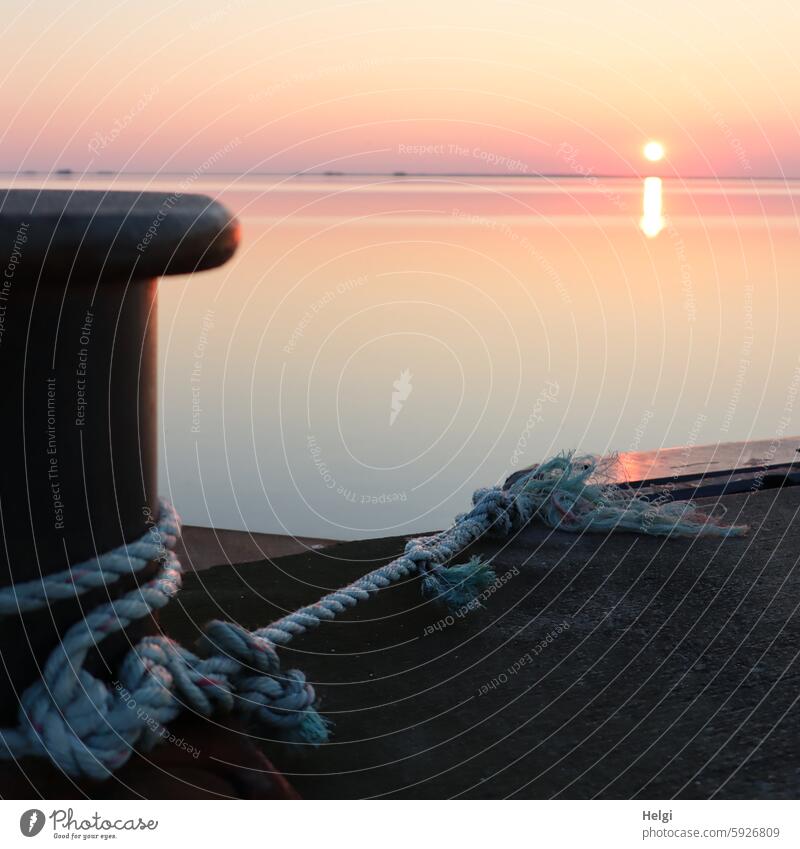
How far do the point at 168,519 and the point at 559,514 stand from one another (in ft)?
3.94

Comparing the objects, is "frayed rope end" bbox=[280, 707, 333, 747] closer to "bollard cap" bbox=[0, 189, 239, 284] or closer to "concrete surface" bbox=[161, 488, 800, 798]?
"concrete surface" bbox=[161, 488, 800, 798]

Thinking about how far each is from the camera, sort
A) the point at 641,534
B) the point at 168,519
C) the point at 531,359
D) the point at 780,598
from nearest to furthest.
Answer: the point at 168,519, the point at 780,598, the point at 641,534, the point at 531,359

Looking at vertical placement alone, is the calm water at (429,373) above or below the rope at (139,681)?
above

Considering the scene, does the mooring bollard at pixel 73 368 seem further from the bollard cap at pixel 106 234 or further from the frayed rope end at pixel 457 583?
the frayed rope end at pixel 457 583

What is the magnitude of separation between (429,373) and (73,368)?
4766 millimetres

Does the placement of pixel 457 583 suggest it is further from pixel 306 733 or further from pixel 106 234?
pixel 106 234

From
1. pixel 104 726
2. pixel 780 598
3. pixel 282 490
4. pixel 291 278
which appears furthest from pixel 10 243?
pixel 291 278

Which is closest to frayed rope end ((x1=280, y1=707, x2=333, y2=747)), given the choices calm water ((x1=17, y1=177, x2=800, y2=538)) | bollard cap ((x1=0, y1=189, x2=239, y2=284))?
bollard cap ((x1=0, y1=189, x2=239, y2=284))

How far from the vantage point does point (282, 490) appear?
4285mm

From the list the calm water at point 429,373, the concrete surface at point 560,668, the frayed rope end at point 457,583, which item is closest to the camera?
the concrete surface at point 560,668

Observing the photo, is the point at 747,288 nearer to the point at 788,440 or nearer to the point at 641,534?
the point at 788,440
